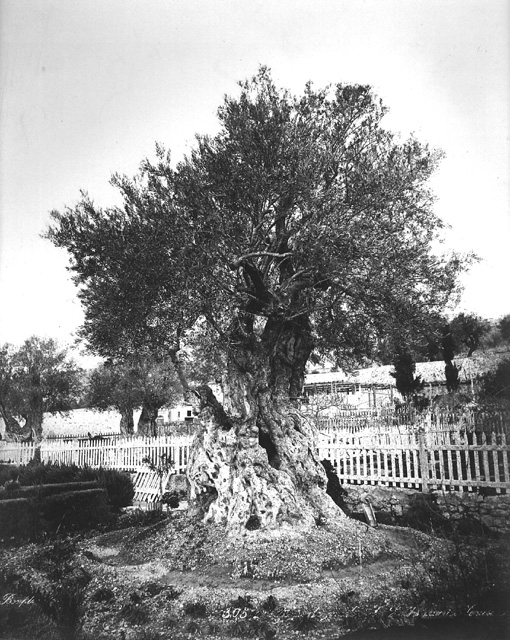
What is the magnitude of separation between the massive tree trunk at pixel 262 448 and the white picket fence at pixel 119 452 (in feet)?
15.7

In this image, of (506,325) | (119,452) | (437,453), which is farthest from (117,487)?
(506,325)

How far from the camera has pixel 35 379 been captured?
26.9 m

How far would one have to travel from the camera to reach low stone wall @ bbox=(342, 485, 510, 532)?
9559mm

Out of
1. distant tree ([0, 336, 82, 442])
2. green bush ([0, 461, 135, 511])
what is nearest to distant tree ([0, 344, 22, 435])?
distant tree ([0, 336, 82, 442])

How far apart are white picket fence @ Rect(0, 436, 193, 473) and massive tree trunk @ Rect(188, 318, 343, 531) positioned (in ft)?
15.7

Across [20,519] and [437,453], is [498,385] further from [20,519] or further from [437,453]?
[20,519]

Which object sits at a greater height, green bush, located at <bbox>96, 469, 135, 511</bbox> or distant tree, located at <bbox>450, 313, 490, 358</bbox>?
distant tree, located at <bbox>450, 313, 490, 358</bbox>

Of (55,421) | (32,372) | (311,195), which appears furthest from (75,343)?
(55,421)

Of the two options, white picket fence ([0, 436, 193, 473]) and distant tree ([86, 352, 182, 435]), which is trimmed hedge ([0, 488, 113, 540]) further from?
distant tree ([86, 352, 182, 435])

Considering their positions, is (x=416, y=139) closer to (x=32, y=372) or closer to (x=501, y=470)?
(x=501, y=470)

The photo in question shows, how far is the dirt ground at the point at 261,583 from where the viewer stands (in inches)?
203

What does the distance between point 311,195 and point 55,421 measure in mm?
36957
